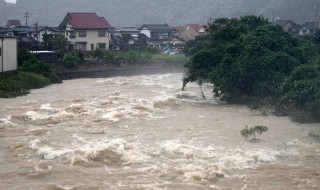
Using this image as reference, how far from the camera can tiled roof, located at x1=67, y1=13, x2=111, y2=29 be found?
42.5 metres

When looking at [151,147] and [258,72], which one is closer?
[151,147]

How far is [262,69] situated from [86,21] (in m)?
27.2

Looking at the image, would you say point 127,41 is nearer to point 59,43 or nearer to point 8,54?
point 59,43

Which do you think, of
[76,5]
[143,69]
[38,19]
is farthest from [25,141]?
[76,5]

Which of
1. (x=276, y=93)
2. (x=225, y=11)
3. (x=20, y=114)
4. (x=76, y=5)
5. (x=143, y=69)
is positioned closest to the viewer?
(x=20, y=114)

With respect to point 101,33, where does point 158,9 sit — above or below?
above

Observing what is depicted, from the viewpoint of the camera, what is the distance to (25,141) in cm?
1290

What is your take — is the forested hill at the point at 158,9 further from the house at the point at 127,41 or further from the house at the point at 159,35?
the house at the point at 127,41

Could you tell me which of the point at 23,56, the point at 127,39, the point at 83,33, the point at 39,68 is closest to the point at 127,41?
the point at 127,39

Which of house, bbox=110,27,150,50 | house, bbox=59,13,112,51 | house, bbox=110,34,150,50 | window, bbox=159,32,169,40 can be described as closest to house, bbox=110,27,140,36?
house, bbox=110,27,150,50

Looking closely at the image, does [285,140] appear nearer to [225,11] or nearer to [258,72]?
[258,72]

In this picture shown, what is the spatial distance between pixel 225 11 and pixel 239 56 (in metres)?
67.1

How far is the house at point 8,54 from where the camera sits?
24875 millimetres

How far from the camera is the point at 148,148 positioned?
12.3m
